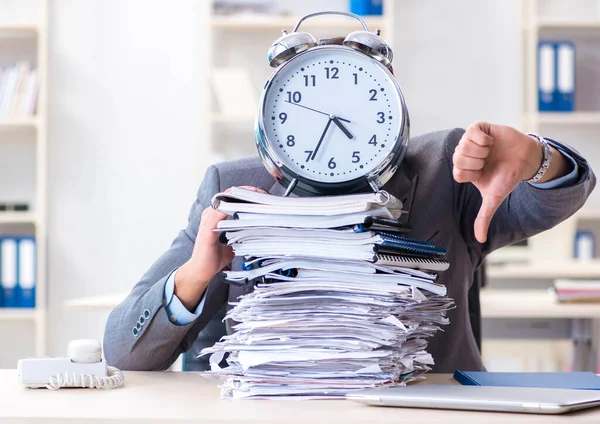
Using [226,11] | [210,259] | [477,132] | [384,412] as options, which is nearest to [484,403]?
[384,412]

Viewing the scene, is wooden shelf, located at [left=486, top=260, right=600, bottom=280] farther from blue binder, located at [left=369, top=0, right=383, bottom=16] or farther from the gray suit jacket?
the gray suit jacket

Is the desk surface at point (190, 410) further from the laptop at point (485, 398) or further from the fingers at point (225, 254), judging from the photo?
the fingers at point (225, 254)

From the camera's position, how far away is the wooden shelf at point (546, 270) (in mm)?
3656

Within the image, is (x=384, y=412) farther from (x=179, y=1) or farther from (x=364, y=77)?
(x=179, y=1)

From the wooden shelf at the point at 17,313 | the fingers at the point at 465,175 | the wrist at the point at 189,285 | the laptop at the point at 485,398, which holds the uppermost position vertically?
the fingers at the point at 465,175

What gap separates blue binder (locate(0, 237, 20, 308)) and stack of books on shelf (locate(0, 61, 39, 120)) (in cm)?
64

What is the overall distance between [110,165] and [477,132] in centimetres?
376

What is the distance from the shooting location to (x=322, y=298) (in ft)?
A: 2.97

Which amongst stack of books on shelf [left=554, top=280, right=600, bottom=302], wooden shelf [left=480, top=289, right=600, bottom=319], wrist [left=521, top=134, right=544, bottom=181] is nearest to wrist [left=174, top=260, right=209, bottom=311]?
wrist [left=521, top=134, right=544, bottom=181]

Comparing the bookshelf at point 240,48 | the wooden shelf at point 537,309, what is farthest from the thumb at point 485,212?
the bookshelf at point 240,48

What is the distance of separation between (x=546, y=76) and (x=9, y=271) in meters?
2.79

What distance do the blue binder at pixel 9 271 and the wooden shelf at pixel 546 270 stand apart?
2.25 meters

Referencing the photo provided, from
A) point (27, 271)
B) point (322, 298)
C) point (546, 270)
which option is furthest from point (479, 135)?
point (27, 271)

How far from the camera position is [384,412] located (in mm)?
803
